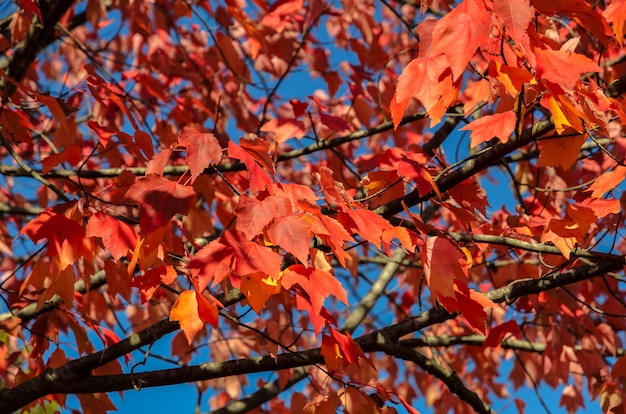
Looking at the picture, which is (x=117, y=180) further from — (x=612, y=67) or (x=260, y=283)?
(x=612, y=67)

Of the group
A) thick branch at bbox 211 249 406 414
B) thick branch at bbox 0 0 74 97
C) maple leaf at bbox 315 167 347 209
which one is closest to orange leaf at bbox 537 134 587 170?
maple leaf at bbox 315 167 347 209

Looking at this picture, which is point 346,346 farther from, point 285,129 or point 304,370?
point 304,370

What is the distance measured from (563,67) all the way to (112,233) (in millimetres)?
1063

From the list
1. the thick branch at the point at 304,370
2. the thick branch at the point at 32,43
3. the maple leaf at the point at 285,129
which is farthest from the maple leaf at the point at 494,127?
the thick branch at the point at 32,43

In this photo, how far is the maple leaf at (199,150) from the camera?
1471 millimetres

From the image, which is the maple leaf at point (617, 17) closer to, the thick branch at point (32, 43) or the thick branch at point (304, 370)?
the thick branch at point (304, 370)

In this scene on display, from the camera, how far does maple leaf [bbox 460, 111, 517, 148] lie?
5.25ft

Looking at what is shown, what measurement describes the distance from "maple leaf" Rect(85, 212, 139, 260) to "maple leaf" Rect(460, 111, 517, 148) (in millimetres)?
833

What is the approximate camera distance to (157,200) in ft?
4.72

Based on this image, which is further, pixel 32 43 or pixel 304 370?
pixel 304 370

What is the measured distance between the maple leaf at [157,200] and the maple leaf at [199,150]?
0.16 feet

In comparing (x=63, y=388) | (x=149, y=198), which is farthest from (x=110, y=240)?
(x=63, y=388)

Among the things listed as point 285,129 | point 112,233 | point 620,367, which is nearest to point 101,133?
point 112,233

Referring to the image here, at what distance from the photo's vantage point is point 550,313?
120 inches
